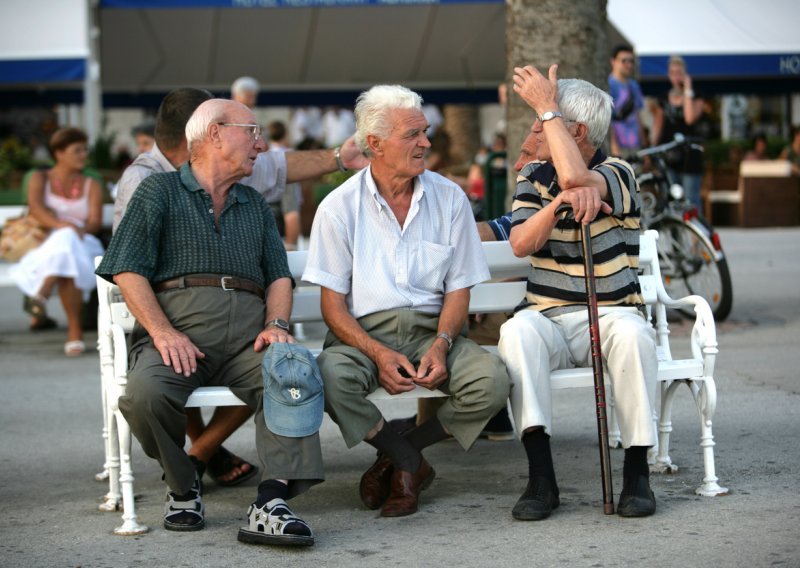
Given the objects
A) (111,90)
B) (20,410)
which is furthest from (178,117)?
(111,90)

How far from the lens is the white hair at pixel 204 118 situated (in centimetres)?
509

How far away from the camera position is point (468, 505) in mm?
4973

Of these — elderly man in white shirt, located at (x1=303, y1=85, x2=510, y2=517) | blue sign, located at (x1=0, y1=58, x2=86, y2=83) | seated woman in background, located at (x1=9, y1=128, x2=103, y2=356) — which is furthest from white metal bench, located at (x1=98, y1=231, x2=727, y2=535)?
blue sign, located at (x1=0, y1=58, x2=86, y2=83)

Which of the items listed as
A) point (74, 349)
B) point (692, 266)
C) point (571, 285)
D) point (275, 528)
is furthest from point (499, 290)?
point (74, 349)

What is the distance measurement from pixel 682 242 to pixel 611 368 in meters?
4.84

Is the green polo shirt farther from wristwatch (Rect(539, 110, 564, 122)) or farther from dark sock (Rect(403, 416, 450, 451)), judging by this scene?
wristwatch (Rect(539, 110, 564, 122))

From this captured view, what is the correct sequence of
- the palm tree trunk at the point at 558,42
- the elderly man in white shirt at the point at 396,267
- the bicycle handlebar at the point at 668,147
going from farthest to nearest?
the bicycle handlebar at the point at 668,147 < the palm tree trunk at the point at 558,42 < the elderly man in white shirt at the point at 396,267

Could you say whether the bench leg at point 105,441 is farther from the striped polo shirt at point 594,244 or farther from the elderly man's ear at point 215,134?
the striped polo shirt at point 594,244

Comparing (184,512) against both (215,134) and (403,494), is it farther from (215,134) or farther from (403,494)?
(215,134)

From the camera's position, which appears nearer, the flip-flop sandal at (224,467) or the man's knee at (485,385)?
the man's knee at (485,385)

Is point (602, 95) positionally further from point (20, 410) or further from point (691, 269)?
point (691, 269)

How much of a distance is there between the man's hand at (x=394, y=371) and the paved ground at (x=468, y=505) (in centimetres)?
48

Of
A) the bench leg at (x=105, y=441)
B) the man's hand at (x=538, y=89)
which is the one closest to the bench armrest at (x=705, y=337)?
the man's hand at (x=538, y=89)

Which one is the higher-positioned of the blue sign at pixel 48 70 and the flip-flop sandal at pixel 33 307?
the blue sign at pixel 48 70
